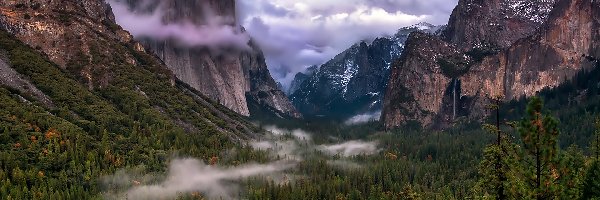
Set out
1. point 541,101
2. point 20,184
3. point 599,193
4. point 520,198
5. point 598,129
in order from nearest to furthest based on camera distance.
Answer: point 541,101 → point 520,198 → point 599,193 → point 598,129 → point 20,184

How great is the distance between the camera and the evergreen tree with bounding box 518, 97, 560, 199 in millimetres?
43469

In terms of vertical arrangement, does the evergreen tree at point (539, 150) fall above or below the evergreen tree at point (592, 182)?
→ above

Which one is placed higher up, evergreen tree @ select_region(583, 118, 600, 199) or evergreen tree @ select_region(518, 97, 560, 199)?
evergreen tree @ select_region(518, 97, 560, 199)

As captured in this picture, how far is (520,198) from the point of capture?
45906 mm

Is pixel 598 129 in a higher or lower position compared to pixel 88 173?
higher

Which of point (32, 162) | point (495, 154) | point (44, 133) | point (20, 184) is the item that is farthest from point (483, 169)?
point (44, 133)

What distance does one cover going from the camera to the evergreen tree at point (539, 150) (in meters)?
43.5

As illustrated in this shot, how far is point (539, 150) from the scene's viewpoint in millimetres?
44375

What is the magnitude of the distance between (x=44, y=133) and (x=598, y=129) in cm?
17923

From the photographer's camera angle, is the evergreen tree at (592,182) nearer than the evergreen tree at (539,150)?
No

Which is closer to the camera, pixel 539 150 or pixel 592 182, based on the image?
pixel 539 150

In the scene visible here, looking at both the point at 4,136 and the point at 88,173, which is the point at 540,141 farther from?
the point at 4,136

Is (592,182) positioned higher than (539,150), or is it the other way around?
(539,150)

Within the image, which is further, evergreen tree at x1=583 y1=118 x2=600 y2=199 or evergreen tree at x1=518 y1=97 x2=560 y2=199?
evergreen tree at x1=583 y1=118 x2=600 y2=199
